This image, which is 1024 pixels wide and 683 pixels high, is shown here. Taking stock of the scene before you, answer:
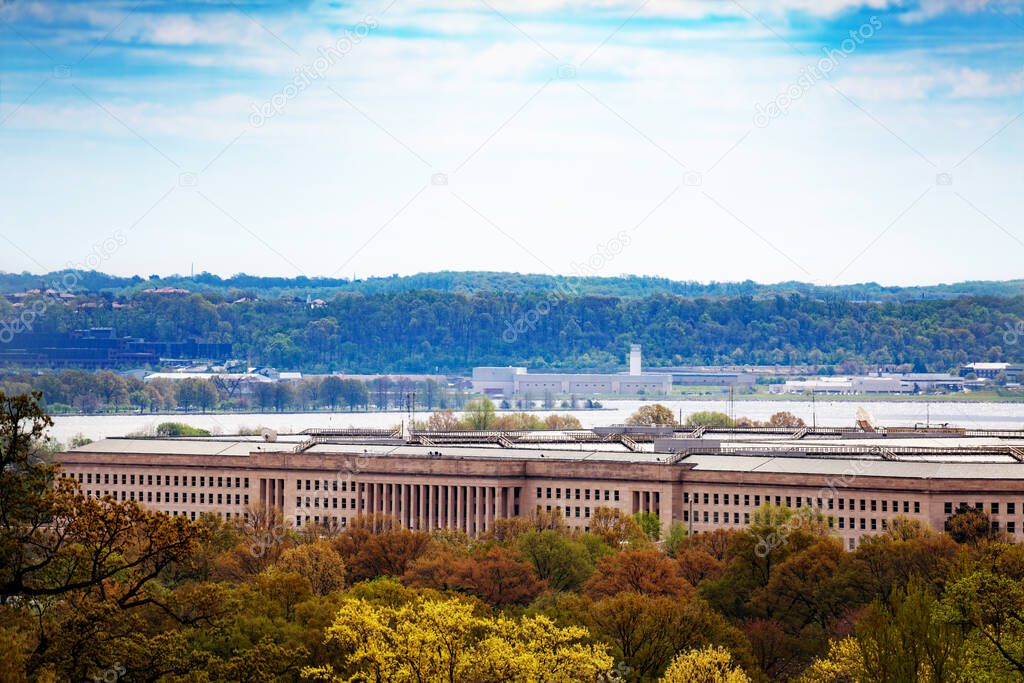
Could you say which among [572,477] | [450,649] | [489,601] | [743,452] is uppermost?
[743,452]

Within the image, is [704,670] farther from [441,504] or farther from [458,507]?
[441,504]

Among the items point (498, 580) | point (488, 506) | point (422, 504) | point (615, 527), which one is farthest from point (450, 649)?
point (422, 504)

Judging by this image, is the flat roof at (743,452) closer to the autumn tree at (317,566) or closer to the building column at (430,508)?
the building column at (430,508)

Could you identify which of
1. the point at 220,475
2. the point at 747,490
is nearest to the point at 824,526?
the point at 747,490

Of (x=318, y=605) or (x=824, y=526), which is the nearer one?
(x=318, y=605)

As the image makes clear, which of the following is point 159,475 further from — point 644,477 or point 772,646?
point 772,646

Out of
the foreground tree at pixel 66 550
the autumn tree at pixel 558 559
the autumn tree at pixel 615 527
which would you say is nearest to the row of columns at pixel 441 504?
the autumn tree at pixel 615 527
